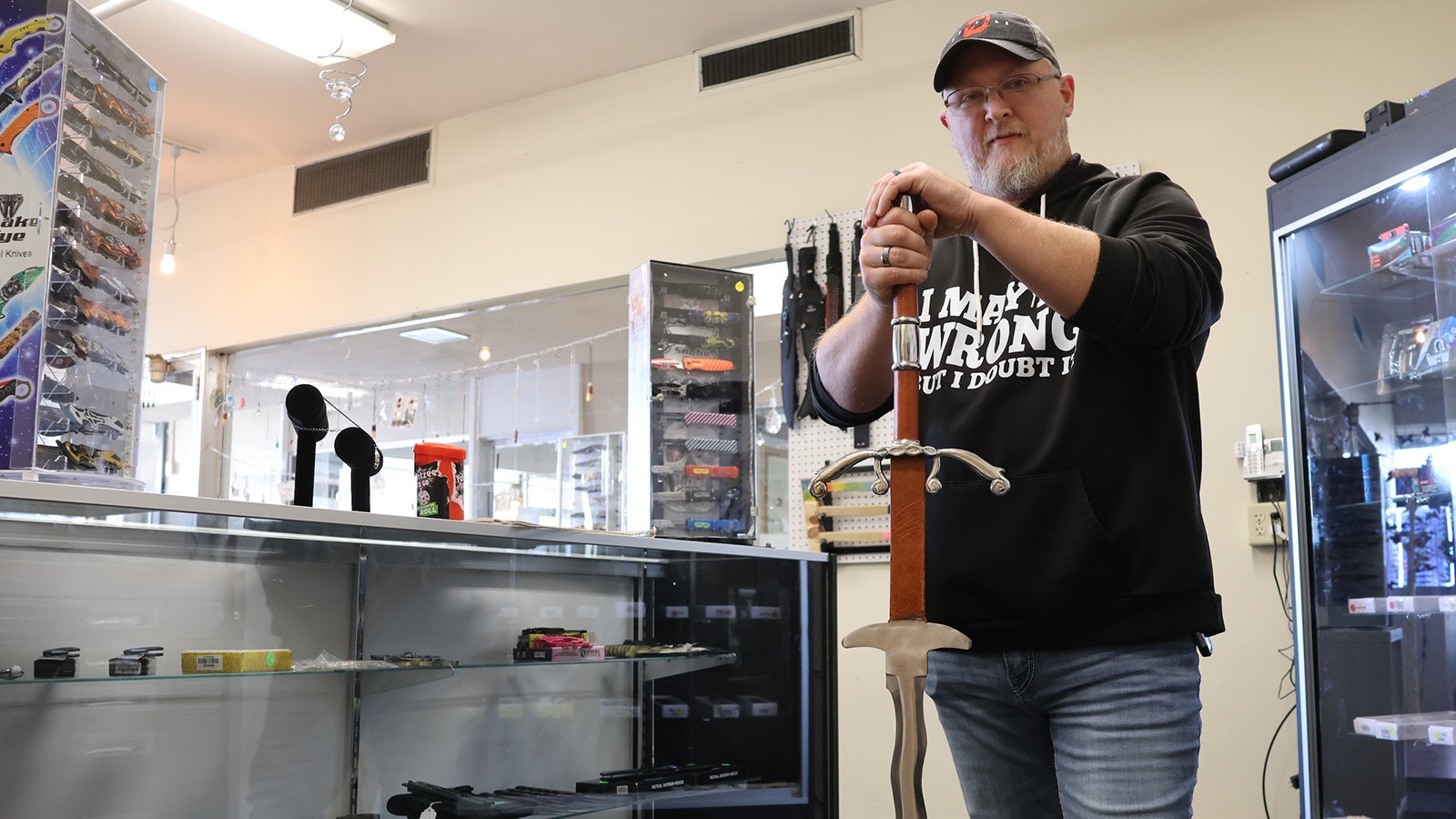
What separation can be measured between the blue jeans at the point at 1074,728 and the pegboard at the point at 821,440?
9.74ft

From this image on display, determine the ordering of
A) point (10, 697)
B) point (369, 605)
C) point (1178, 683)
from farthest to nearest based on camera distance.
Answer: point (369, 605), point (10, 697), point (1178, 683)

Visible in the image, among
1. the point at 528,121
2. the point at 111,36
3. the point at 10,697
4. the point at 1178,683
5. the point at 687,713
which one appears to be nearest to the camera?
the point at 1178,683

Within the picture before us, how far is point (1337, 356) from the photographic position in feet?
9.55

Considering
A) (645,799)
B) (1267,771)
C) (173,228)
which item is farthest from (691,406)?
(173,228)

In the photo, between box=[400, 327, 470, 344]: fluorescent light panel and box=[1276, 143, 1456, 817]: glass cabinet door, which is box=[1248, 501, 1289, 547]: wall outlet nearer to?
box=[1276, 143, 1456, 817]: glass cabinet door

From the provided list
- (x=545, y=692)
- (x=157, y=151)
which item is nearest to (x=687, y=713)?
(x=545, y=692)

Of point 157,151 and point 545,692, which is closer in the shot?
point 157,151

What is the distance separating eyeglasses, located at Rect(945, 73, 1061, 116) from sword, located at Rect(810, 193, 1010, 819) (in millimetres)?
327

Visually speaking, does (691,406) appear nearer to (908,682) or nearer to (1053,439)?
(1053,439)

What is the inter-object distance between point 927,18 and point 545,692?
9.58ft

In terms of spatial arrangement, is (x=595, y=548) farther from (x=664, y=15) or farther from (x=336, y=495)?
(x=336, y=495)

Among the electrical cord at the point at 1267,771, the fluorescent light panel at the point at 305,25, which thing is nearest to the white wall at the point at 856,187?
the electrical cord at the point at 1267,771

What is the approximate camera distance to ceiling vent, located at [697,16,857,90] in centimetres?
451

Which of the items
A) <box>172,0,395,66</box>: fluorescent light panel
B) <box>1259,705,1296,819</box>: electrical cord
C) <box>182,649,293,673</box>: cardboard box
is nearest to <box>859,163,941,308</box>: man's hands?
<box>182,649,293,673</box>: cardboard box
